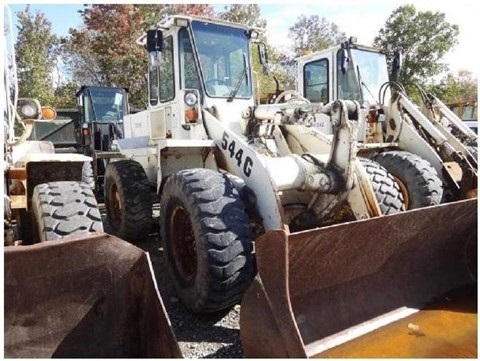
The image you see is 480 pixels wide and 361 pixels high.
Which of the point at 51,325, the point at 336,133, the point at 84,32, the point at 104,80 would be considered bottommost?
the point at 51,325

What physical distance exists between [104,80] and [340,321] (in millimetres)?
18142

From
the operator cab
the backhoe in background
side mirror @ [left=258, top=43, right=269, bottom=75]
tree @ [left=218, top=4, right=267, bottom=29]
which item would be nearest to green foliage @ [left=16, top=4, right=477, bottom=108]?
tree @ [left=218, top=4, right=267, bottom=29]

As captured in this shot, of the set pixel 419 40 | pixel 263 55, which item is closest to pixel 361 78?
pixel 263 55

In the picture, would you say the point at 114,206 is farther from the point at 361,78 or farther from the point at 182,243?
the point at 361,78

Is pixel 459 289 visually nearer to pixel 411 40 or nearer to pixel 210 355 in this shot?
pixel 210 355

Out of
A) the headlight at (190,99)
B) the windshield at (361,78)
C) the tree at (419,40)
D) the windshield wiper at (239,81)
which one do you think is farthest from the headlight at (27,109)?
the tree at (419,40)

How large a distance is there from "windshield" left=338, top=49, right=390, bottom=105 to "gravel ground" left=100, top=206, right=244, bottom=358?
16.1ft

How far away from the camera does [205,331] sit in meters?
3.26

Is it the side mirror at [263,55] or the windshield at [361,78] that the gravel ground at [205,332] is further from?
the windshield at [361,78]

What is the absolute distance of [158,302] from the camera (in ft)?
7.43

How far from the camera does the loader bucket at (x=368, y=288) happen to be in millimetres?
2344

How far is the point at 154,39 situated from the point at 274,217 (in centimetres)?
258

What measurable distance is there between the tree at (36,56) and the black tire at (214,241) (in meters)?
15.4

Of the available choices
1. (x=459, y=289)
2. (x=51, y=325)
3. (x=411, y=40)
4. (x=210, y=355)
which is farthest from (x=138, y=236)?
(x=411, y=40)
